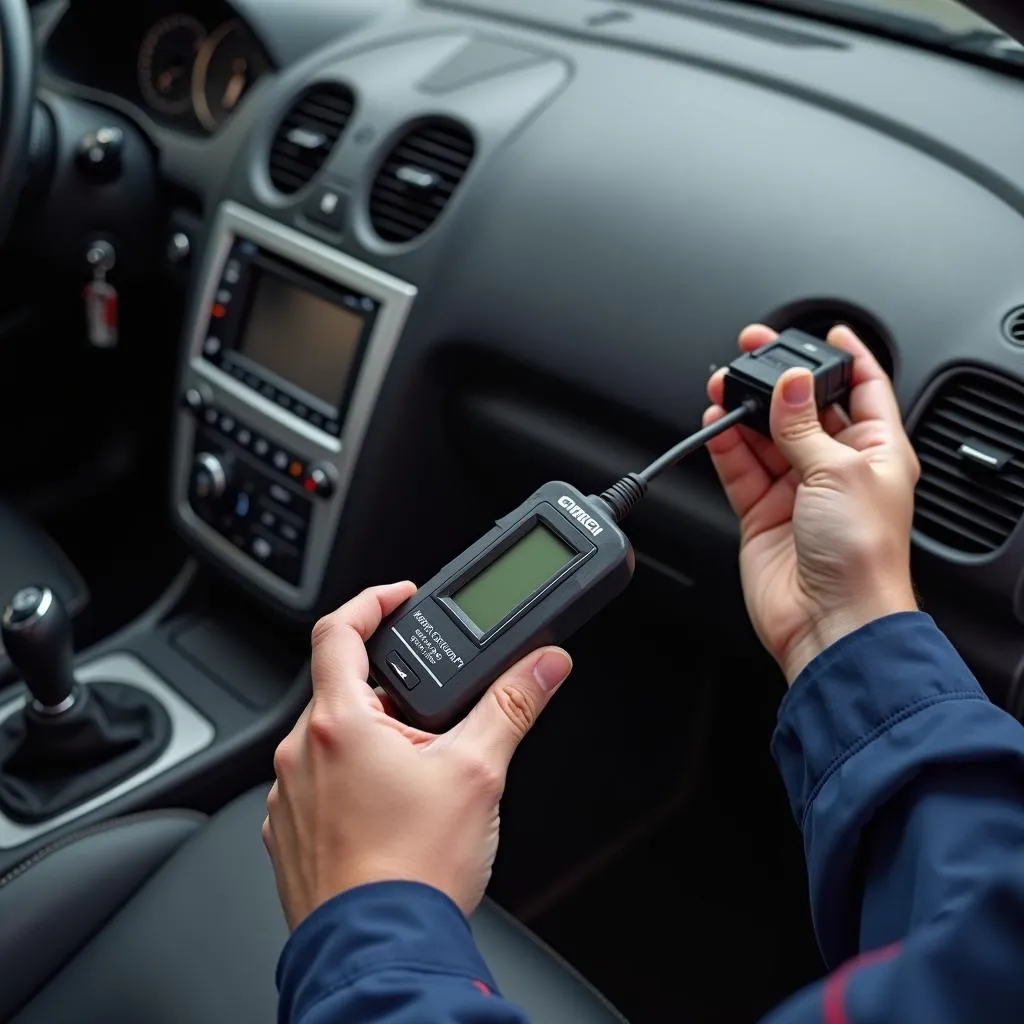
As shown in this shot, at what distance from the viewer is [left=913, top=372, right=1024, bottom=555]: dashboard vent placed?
0.82 m

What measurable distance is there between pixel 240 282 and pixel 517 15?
1.32ft

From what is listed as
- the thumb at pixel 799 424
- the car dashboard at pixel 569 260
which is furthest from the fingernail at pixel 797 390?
the car dashboard at pixel 569 260

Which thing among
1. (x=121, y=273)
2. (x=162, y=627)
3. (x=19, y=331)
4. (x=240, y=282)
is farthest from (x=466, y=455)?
(x=19, y=331)

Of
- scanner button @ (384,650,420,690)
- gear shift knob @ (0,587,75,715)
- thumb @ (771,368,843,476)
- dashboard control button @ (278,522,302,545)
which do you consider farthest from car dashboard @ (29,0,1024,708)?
scanner button @ (384,650,420,690)

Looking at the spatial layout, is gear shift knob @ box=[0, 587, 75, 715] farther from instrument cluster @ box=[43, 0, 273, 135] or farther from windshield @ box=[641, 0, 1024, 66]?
windshield @ box=[641, 0, 1024, 66]

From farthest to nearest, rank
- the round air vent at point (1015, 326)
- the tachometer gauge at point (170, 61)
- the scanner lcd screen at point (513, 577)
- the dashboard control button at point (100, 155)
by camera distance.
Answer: the tachometer gauge at point (170, 61) → the dashboard control button at point (100, 155) → the round air vent at point (1015, 326) → the scanner lcd screen at point (513, 577)

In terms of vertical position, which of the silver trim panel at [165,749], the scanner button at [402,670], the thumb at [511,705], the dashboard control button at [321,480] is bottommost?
the silver trim panel at [165,749]

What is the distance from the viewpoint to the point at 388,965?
1.82 ft

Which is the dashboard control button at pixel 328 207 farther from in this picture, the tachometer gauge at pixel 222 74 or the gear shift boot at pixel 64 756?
the gear shift boot at pixel 64 756

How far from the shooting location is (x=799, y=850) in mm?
1425

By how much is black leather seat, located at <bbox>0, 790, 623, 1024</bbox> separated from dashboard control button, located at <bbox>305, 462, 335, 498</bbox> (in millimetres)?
301

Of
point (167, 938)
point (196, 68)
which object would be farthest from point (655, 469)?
point (196, 68)

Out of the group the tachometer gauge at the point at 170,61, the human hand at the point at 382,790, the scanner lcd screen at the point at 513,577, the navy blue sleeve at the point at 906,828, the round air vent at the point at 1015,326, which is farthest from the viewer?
the tachometer gauge at the point at 170,61

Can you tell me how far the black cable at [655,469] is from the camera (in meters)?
0.80
